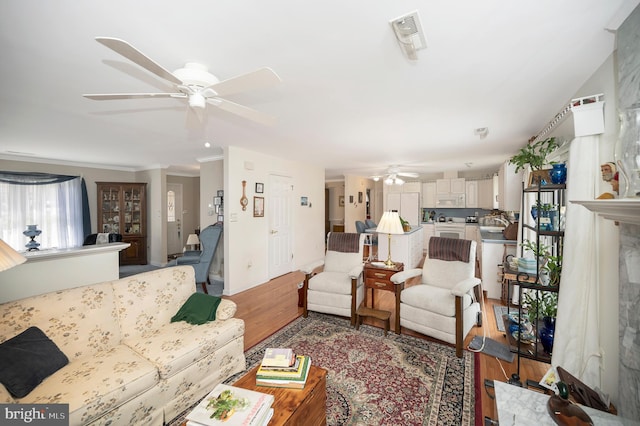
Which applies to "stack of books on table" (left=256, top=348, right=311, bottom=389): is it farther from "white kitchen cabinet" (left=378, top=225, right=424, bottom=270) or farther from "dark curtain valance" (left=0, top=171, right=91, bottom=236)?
"dark curtain valance" (left=0, top=171, right=91, bottom=236)

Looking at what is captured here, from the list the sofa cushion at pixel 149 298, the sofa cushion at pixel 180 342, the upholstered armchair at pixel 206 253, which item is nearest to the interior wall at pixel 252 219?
the upholstered armchair at pixel 206 253

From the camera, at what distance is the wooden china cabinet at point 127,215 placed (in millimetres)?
6020

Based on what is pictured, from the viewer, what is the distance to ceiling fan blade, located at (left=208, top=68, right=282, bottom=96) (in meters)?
1.33

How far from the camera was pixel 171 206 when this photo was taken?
7168mm

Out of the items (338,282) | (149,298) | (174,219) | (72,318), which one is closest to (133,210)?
(174,219)

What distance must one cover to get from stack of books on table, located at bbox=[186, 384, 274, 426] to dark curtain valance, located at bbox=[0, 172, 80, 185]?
641cm

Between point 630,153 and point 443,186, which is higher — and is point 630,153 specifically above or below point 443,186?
below

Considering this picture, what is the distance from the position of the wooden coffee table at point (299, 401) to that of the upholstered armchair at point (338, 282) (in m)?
1.44

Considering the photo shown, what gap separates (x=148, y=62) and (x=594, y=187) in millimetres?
2853

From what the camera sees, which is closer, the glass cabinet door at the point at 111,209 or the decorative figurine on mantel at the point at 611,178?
the decorative figurine on mantel at the point at 611,178

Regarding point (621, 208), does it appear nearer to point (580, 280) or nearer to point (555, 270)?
point (580, 280)

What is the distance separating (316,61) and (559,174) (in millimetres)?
2132

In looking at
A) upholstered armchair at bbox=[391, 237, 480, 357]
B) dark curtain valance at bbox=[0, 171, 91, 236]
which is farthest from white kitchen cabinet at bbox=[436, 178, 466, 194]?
dark curtain valance at bbox=[0, 171, 91, 236]

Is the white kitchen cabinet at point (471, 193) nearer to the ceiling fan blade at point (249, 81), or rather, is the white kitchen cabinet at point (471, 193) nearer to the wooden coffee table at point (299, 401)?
the wooden coffee table at point (299, 401)
